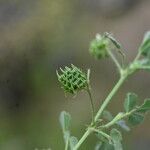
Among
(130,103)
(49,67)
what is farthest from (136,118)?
(49,67)

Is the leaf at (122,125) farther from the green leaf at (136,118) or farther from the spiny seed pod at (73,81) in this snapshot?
the spiny seed pod at (73,81)

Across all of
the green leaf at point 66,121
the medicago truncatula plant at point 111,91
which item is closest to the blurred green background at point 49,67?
the green leaf at point 66,121

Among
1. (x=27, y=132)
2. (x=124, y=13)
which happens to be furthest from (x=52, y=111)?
(x=124, y=13)

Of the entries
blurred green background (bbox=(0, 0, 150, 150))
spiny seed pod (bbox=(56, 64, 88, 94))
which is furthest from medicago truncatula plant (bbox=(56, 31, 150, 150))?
blurred green background (bbox=(0, 0, 150, 150))

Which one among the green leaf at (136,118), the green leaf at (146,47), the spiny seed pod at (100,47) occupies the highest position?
the spiny seed pod at (100,47)

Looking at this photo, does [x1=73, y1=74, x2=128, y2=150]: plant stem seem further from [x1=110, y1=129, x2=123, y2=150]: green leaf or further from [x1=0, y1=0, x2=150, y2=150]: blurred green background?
[x1=0, y1=0, x2=150, y2=150]: blurred green background

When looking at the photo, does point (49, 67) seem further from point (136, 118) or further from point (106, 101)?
point (106, 101)
